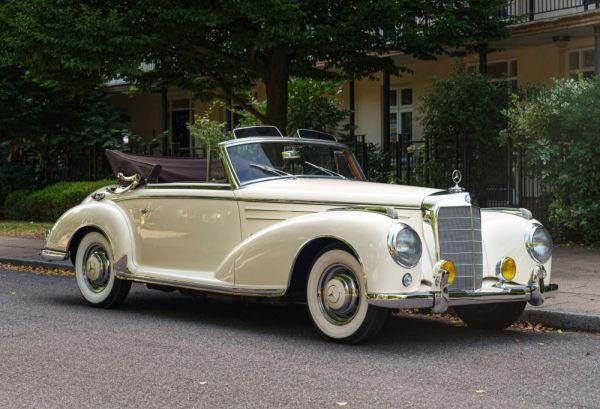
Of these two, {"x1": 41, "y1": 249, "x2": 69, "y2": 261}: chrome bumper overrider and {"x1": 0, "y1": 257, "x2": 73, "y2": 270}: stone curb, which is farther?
{"x1": 0, "y1": 257, "x2": 73, "y2": 270}: stone curb

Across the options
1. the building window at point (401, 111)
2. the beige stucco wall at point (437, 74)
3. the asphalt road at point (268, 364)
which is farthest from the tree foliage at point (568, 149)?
the building window at point (401, 111)

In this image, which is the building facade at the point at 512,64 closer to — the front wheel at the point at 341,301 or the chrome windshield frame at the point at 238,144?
the chrome windshield frame at the point at 238,144

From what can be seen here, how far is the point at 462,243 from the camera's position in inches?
294

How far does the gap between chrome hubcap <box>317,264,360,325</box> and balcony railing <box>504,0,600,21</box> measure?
1469cm

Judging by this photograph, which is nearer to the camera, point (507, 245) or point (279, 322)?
point (507, 245)

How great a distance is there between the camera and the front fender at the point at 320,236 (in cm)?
693

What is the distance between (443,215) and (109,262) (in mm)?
3792

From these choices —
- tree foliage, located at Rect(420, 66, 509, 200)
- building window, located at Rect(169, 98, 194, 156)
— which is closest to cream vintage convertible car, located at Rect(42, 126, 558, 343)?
tree foliage, located at Rect(420, 66, 509, 200)

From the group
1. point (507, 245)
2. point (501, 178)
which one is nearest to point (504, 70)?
point (501, 178)

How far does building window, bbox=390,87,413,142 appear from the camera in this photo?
26078mm

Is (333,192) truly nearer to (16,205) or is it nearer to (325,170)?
(325,170)

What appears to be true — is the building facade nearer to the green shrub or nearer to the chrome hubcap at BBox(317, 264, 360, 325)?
the green shrub

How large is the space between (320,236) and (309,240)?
12 cm

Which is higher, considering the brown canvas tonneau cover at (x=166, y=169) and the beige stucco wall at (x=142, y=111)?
the beige stucco wall at (x=142, y=111)
